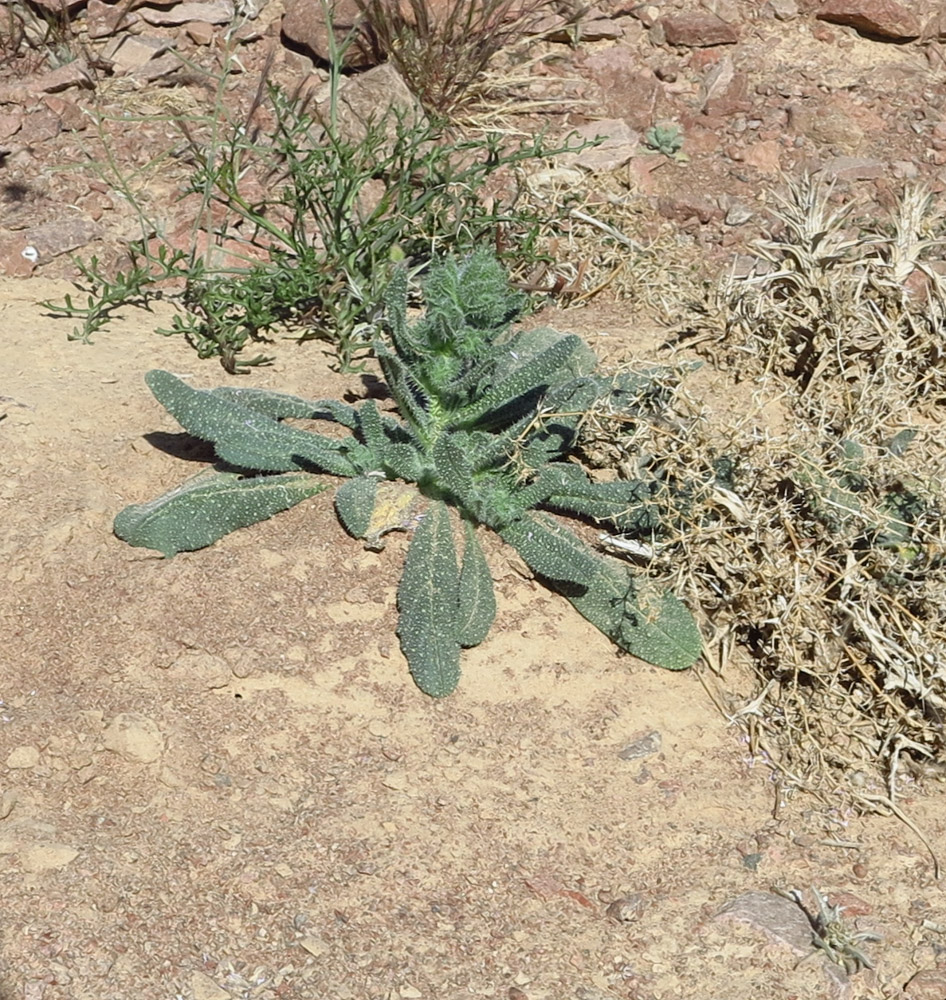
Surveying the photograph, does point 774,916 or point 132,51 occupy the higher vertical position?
point 132,51

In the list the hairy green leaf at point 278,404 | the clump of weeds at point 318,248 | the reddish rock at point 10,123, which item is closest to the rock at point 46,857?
the hairy green leaf at point 278,404

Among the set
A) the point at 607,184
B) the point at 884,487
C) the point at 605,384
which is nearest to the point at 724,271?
the point at 607,184

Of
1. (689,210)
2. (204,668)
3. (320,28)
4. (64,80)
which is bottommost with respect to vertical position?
(689,210)

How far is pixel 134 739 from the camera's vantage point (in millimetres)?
2795

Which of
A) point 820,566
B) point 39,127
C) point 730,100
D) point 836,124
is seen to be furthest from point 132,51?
point 820,566

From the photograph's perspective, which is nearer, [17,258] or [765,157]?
[17,258]

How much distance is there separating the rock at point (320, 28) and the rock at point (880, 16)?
2.05 meters

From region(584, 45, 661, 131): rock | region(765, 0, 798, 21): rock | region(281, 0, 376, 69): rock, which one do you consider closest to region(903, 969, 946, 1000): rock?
region(584, 45, 661, 131): rock

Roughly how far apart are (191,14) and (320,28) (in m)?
0.64

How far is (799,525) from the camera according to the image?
308 centimetres

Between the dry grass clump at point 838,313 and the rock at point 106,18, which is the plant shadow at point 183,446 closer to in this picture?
the dry grass clump at point 838,313

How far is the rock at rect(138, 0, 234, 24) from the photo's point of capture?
18.9 ft

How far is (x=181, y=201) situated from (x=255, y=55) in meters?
1.08

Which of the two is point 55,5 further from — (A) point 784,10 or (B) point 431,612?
(B) point 431,612
